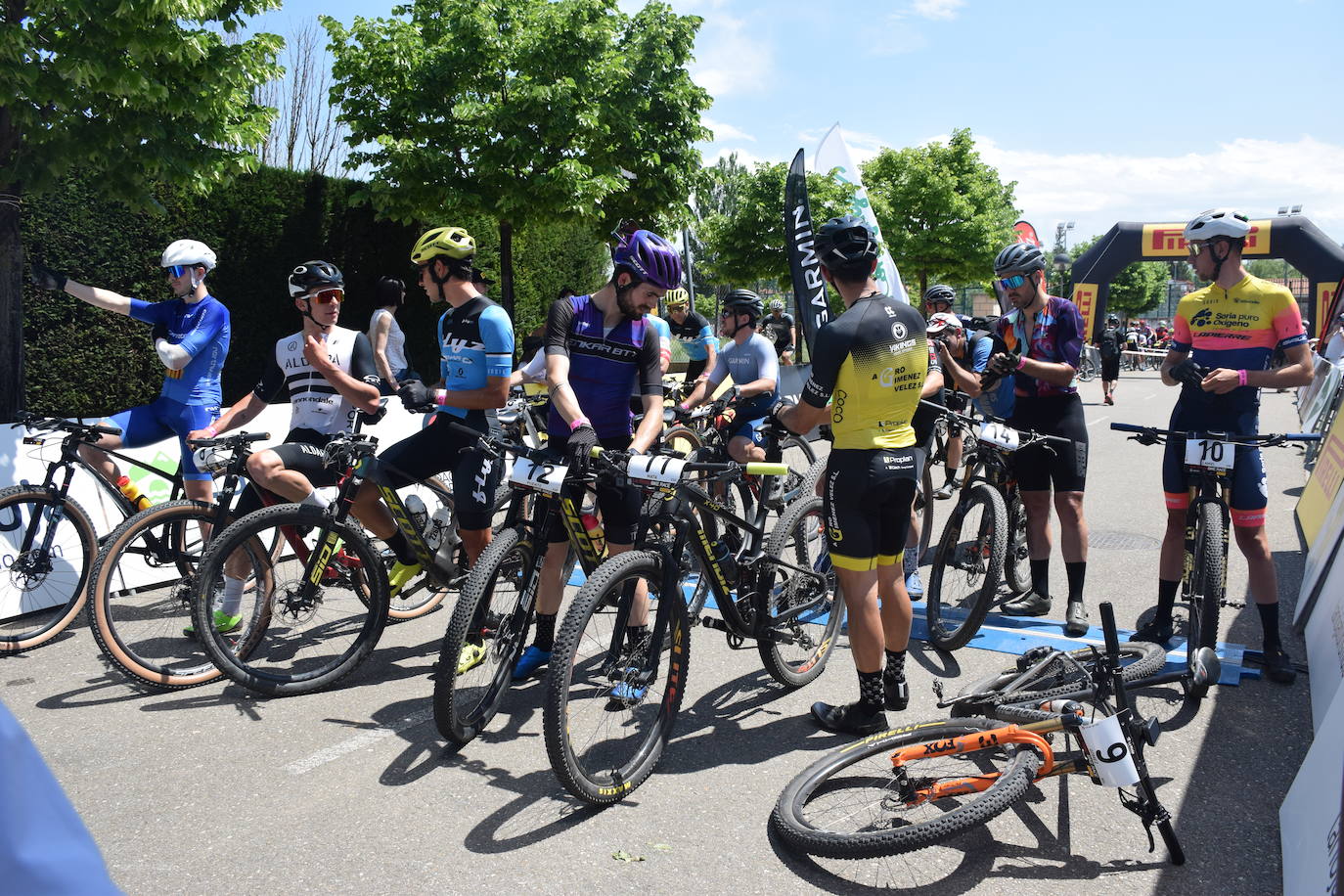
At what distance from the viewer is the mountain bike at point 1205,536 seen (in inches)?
163

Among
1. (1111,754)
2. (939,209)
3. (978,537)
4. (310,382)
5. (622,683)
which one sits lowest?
(622,683)

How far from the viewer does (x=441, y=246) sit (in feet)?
15.5

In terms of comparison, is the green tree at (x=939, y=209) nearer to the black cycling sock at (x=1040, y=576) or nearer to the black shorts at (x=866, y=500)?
the black cycling sock at (x=1040, y=576)

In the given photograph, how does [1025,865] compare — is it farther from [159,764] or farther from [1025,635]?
[159,764]

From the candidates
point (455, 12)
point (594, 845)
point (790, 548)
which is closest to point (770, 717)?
point (790, 548)

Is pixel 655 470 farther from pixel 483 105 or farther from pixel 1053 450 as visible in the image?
pixel 483 105

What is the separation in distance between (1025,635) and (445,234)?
3.85 m

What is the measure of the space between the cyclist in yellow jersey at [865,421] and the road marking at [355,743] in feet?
6.54

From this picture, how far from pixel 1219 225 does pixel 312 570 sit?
479cm

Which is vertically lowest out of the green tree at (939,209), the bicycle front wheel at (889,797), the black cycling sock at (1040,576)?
the bicycle front wheel at (889,797)

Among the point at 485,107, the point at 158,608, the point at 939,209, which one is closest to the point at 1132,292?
the point at 939,209

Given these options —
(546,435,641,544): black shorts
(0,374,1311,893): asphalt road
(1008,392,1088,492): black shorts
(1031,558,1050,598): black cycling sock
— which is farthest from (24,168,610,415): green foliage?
(1031,558,1050,598): black cycling sock

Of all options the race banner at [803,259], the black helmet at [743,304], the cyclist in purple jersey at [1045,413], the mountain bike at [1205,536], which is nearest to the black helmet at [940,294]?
the black helmet at [743,304]

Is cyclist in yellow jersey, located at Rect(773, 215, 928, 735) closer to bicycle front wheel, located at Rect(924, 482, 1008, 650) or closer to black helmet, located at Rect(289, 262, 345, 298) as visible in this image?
bicycle front wheel, located at Rect(924, 482, 1008, 650)
